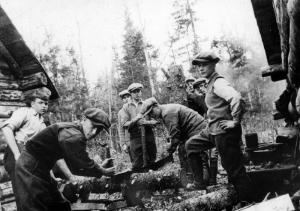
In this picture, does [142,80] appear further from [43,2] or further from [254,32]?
[254,32]

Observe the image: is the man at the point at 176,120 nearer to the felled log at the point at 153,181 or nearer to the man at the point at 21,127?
the felled log at the point at 153,181

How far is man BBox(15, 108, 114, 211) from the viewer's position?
10.9ft

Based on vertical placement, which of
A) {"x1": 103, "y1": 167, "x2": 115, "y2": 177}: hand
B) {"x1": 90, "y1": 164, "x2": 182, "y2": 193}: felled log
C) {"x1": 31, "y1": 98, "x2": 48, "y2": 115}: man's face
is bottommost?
{"x1": 90, "y1": 164, "x2": 182, "y2": 193}: felled log

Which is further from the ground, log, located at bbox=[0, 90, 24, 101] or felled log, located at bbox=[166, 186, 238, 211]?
log, located at bbox=[0, 90, 24, 101]

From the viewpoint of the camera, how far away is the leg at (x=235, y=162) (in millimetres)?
3729

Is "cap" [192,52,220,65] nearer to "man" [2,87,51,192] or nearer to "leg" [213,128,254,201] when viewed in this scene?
"leg" [213,128,254,201]

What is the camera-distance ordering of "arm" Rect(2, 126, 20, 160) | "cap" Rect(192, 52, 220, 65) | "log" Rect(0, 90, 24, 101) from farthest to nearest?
"log" Rect(0, 90, 24, 101) < "cap" Rect(192, 52, 220, 65) < "arm" Rect(2, 126, 20, 160)

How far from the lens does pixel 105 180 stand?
4.76 m

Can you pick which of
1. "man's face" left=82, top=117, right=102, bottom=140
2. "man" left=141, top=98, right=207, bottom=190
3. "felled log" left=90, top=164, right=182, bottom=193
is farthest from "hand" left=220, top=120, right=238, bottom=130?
"man's face" left=82, top=117, right=102, bottom=140

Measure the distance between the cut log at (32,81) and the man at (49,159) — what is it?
2.99m

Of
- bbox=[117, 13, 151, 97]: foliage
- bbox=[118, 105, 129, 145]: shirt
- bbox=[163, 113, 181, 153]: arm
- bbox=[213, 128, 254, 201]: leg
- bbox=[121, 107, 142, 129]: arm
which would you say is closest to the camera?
bbox=[213, 128, 254, 201]: leg

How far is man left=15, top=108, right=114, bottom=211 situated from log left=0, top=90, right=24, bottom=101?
2.81m

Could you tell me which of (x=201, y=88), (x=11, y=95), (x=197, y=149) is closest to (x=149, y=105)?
(x=197, y=149)

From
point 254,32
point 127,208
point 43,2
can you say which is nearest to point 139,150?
point 127,208
